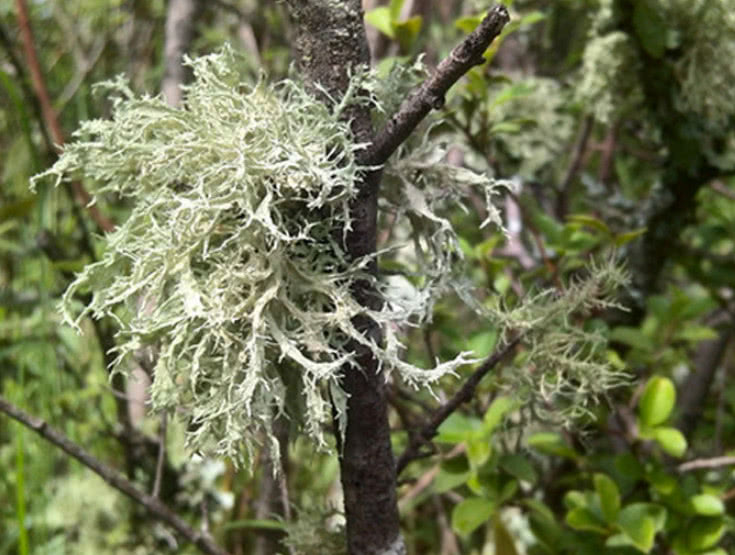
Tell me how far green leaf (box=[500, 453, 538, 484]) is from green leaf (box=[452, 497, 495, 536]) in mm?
31

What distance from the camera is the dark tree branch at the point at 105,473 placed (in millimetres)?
602

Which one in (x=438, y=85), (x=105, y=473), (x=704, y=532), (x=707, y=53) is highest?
(x=707, y=53)

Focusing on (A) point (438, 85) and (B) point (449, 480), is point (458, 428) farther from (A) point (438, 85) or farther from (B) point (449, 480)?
(A) point (438, 85)

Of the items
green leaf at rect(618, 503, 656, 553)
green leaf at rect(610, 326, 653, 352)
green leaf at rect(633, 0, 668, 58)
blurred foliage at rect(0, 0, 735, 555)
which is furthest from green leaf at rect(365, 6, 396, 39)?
green leaf at rect(618, 503, 656, 553)

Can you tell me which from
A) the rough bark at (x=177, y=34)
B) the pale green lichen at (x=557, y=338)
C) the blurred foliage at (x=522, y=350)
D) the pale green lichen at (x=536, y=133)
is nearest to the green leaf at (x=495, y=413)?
the blurred foliage at (x=522, y=350)

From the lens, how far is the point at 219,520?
1.08m

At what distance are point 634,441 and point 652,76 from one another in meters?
0.37

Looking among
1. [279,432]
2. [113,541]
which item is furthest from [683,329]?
[113,541]

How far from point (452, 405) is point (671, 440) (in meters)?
0.27

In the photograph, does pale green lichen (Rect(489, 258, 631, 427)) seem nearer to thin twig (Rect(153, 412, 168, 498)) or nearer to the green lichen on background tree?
the green lichen on background tree

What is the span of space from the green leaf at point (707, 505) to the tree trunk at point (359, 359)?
357 mm

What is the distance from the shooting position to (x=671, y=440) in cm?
70

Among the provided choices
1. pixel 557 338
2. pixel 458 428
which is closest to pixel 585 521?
pixel 458 428

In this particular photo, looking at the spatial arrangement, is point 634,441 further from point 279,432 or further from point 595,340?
point 279,432
